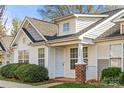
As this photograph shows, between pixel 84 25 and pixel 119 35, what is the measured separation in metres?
3.68

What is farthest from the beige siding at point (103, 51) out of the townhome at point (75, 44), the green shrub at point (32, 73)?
the green shrub at point (32, 73)

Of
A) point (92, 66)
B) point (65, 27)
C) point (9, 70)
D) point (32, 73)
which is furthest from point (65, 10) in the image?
point (92, 66)

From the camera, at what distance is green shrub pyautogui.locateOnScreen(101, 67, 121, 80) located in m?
16.4

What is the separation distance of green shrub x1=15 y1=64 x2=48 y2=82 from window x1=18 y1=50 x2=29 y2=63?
2.92 meters

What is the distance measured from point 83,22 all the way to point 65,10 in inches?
490

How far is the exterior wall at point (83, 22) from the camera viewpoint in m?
19.9

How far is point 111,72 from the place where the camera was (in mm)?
16484

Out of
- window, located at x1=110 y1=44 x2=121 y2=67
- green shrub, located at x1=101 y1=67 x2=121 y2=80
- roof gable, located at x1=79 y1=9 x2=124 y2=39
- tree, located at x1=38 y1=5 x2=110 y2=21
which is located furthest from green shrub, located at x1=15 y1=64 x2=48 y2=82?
tree, located at x1=38 y1=5 x2=110 y2=21

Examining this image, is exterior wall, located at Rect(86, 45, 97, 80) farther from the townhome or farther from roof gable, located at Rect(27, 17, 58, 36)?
roof gable, located at Rect(27, 17, 58, 36)

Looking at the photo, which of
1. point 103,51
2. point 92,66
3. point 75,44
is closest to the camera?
point 103,51

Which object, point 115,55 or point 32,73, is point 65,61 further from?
point 115,55

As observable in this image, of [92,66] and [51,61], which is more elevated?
[51,61]

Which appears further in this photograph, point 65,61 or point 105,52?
point 65,61

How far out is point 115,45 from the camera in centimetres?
1731
